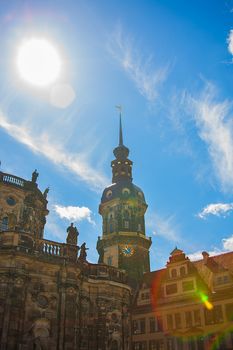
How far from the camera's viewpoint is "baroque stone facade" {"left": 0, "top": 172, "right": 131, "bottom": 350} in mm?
25688

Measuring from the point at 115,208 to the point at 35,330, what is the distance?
23.5 meters

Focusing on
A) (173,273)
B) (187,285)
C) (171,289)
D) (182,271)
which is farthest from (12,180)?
(187,285)

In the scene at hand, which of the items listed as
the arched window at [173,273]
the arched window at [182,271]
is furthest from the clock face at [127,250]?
the arched window at [182,271]

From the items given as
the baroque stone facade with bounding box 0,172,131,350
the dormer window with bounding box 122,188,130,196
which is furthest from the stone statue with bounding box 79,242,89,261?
the dormer window with bounding box 122,188,130,196

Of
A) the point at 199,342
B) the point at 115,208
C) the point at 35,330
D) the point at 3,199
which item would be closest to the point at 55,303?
the point at 35,330

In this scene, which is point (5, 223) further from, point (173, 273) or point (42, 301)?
point (173, 273)

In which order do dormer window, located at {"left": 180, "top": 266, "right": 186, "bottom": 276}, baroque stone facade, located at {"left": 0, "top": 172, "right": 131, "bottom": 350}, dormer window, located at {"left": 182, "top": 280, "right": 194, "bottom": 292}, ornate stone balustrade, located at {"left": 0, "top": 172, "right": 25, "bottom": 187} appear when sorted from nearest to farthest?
baroque stone facade, located at {"left": 0, "top": 172, "right": 131, "bottom": 350}, ornate stone balustrade, located at {"left": 0, "top": 172, "right": 25, "bottom": 187}, dormer window, located at {"left": 182, "top": 280, "right": 194, "bottom": 292}, dormer window, located at {"left": 180, "top": 266, "right": 186, "bottom": 276}

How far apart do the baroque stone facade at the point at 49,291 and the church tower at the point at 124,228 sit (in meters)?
11.5

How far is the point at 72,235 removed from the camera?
1210 inches

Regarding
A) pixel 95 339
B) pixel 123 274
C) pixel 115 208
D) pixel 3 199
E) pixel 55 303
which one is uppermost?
pixel 115 208

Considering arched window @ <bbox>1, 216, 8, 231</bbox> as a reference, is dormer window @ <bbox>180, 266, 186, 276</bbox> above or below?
below

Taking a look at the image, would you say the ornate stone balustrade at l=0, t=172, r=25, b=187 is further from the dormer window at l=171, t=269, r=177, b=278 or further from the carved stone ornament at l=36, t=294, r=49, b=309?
the dormer window at l=171, t=269, r=177, b=278

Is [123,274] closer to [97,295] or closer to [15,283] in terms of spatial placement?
[97,295]

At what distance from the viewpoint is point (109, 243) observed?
4641cm
